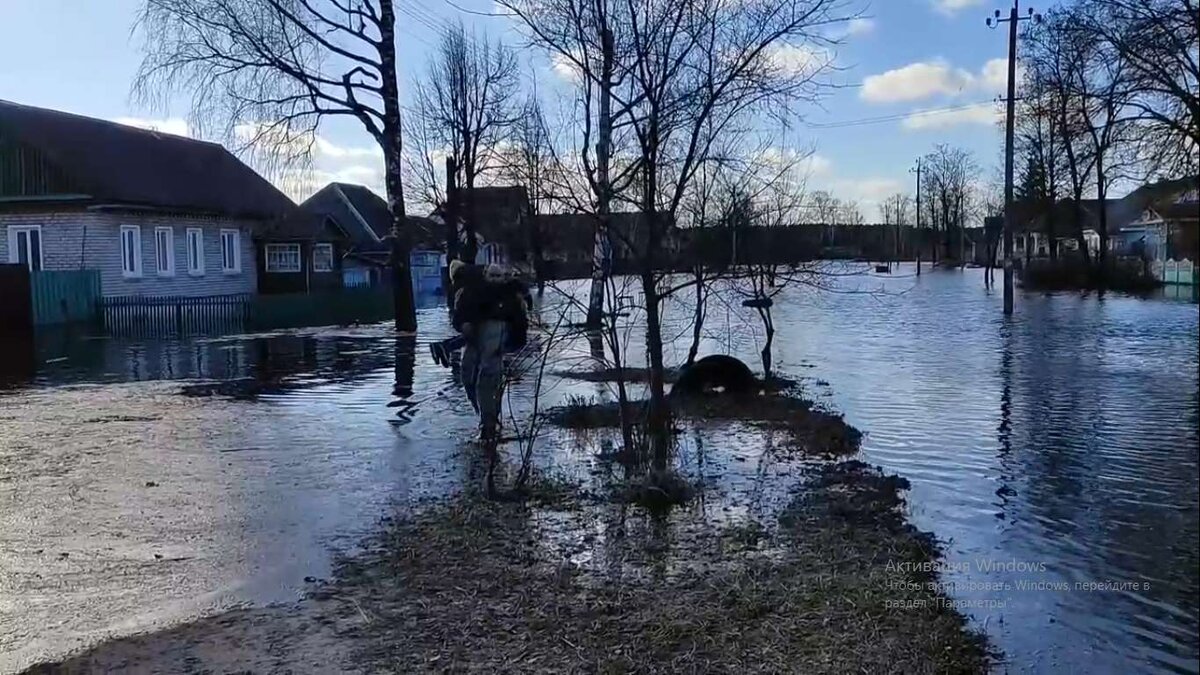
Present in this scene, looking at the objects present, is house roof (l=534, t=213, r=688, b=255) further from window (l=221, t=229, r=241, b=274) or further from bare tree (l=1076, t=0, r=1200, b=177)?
window (l=221, t=229, r=241, b=274)

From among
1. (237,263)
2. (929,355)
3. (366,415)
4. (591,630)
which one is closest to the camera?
(591,630)

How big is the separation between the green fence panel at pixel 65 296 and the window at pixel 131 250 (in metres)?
2.44

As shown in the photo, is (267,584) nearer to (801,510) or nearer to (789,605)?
(789,605)

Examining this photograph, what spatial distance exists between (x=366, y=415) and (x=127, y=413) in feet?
9.40

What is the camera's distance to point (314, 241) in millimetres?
39375

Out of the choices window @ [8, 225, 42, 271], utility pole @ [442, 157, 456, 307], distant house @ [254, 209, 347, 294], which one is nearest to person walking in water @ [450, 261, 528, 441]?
window @ [8, 225, 42, 271]

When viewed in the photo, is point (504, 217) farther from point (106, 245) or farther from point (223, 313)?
point (106, 245)

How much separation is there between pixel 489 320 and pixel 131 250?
2607cm

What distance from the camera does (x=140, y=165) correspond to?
33.0 m

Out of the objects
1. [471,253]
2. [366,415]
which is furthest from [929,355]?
[471,253]

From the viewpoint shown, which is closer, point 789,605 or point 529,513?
point 789,605

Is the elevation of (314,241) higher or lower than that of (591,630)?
higher

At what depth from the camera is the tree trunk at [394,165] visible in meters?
24.2

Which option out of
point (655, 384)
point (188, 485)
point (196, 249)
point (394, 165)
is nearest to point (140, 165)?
point (196, 249)
